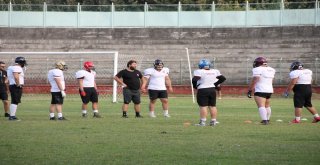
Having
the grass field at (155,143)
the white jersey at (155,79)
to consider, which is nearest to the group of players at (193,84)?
the white jersey at (155,79)

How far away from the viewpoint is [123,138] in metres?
17.4

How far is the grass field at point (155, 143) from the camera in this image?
13.6 m

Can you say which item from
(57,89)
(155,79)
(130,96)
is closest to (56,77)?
(57,89)

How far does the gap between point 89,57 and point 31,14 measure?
6123mm

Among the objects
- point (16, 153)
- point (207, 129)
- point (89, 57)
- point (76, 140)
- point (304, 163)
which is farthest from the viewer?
point (89, 57)

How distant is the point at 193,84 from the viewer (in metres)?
21.6

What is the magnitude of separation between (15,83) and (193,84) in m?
6.07

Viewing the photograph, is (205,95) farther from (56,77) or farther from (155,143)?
(155,143)

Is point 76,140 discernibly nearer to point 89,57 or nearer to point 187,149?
point 187,149

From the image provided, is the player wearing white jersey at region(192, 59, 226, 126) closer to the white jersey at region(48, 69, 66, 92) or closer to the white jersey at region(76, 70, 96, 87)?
the white jersey at region(48, 69, 66, 92)

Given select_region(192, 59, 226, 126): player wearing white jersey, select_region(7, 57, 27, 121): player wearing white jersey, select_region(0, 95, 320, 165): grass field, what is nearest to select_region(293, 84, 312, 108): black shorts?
select_region(0, 95, 320, 165): grass field

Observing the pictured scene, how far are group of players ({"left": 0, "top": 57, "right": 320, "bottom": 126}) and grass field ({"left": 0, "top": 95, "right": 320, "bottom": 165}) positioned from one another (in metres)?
0.69

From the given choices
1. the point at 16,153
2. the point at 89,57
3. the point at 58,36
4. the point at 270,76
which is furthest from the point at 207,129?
the point at 58,36

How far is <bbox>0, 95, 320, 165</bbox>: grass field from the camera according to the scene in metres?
13.6
